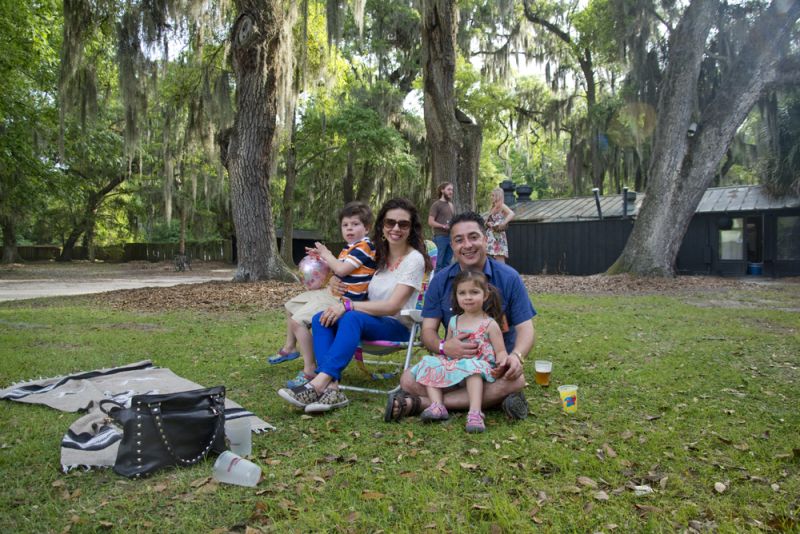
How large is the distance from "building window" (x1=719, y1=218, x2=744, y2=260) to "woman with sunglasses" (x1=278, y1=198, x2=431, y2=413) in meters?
14.5

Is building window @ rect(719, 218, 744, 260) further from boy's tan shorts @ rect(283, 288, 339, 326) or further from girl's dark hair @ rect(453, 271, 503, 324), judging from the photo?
boy's tan shorts @ rect(283, 288, 339, 326)

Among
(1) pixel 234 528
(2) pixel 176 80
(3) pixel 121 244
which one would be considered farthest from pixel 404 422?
(3) pixel 121 244

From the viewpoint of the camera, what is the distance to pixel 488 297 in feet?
11.1

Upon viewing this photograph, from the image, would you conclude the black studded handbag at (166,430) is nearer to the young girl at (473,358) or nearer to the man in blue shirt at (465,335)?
the man in blue shirt at (465,335)

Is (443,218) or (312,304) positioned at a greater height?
Answer: (443,218)

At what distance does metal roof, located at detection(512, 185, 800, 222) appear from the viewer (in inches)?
598

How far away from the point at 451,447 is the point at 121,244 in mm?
41142

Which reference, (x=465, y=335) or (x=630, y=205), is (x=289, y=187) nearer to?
(x=630, y=205)

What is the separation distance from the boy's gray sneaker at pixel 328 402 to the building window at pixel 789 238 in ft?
51.3

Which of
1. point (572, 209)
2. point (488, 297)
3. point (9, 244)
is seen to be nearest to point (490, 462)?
point (488, 297)

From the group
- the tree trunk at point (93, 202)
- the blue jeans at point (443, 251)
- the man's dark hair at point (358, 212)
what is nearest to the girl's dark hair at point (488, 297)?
the man's dark hair at point (358, 212)

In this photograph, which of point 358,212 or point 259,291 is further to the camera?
point 259,291

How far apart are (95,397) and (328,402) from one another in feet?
4.99

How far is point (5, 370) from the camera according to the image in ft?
15.0
